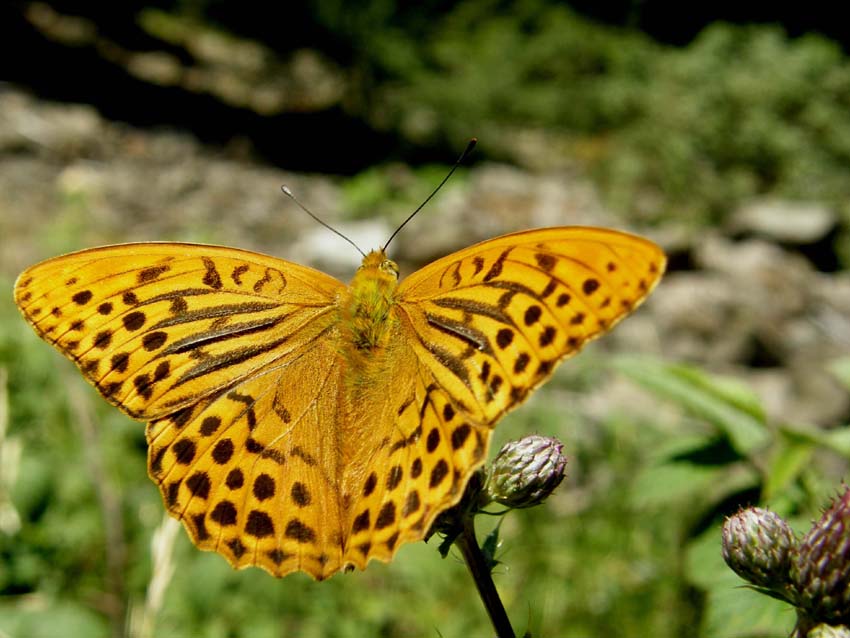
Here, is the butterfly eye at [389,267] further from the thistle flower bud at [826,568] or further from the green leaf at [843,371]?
the green leaf at [843,371]

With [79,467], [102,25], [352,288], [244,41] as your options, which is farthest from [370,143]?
[352,288]

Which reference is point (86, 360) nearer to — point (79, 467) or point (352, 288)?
point (352, 288)

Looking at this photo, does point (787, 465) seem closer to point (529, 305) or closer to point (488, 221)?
point (529, 305)

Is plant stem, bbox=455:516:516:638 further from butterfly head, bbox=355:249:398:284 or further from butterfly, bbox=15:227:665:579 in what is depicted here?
butterfly head, bbox=355:249:398:284

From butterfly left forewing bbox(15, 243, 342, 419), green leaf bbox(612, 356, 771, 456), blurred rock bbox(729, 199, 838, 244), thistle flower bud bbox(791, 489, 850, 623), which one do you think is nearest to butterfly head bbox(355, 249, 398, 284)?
butterfly left forewing bbox(15, 243, 342, 419)

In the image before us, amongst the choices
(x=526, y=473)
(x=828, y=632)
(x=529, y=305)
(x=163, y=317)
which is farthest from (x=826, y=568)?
(x=163, y=317)

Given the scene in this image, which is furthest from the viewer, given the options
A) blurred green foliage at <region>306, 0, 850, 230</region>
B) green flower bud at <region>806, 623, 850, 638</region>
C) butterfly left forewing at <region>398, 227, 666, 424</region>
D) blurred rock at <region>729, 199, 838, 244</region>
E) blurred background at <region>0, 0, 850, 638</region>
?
blurred green foliage at <region>306, 0, 850, 230</region>
